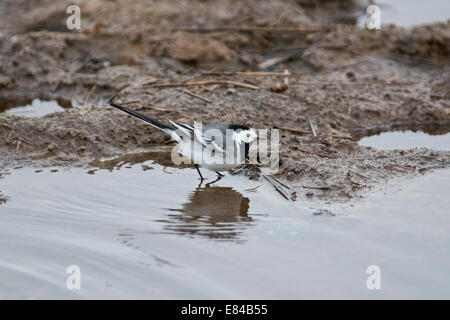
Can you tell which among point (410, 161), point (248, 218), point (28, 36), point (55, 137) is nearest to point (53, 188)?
point (55, 137)

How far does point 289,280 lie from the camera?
160 inches

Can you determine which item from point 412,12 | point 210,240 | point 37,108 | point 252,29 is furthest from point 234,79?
point 412,12

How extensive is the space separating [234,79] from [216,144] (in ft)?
7.99

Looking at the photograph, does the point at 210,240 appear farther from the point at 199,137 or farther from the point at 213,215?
the point at 199,137

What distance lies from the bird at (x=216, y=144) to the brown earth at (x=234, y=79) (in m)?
0.56

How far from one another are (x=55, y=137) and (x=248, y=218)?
298 cm

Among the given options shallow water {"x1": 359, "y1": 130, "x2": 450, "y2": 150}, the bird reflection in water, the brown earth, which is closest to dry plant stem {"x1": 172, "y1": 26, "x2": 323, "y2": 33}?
the brown earth

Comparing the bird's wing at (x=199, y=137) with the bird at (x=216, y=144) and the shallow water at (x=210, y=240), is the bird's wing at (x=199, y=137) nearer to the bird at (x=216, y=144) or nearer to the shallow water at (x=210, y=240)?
the bird at (x=216, y=144)

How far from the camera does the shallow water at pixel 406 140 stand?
23.4 feet

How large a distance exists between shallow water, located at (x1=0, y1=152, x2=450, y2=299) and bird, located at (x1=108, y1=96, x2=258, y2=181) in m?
0.27

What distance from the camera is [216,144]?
19.8 ft

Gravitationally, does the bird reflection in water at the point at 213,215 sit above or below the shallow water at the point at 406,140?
below

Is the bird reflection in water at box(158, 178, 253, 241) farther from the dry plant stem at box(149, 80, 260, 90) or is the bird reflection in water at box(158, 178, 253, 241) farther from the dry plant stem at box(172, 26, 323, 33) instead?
the dry plant stem at box(172, 26, 323, 33)

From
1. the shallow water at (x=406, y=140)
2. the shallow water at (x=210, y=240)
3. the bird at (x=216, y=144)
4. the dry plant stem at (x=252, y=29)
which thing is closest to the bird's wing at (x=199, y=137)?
the bird at (x=216, y=144)
